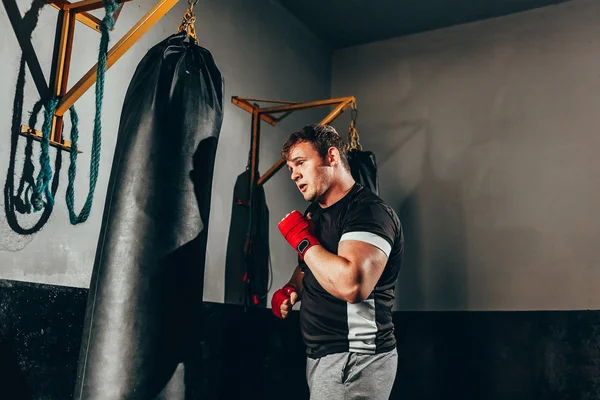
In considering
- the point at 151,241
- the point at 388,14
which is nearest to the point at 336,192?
the point at 151,241

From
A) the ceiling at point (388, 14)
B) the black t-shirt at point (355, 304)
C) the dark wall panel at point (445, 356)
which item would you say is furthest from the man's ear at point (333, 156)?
the ceiling at point (388, 14)

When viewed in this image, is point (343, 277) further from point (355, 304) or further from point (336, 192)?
point (336, 192)

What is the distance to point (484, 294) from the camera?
3625 millimetres

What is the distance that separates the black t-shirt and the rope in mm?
839

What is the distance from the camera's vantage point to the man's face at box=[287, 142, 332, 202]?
2.36 m

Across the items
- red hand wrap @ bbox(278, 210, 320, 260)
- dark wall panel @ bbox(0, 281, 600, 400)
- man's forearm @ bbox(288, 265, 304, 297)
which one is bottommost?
dark wall panel @ bbox(0, 281, 600, 400)

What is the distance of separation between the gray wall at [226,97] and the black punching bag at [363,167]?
523 mm

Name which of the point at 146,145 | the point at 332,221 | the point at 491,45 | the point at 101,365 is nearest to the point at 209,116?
the point at 146,145

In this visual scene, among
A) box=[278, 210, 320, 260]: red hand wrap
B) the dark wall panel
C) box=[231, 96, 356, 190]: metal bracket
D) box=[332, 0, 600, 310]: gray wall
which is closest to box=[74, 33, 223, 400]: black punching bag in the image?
box=[278, 210, 320, 260]: red hand wrap

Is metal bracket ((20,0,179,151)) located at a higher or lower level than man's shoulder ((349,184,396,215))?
higher

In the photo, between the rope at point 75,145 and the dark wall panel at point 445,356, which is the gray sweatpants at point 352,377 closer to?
the dark wall panel at point 445,356

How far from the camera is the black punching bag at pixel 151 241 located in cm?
170

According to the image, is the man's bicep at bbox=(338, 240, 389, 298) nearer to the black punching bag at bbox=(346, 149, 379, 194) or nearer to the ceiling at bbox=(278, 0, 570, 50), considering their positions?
the black punching bag at bbox=(346, 149, 379, 194)

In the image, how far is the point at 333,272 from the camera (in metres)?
2.01
